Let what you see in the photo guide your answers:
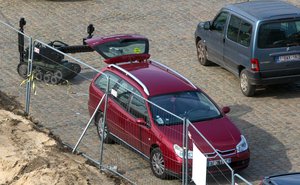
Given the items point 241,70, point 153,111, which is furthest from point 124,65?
point 241,70

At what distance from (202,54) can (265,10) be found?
2689 mm

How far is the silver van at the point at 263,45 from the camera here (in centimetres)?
1927

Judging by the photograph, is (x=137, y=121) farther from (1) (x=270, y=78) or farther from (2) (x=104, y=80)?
(1) (x=270, y=78)

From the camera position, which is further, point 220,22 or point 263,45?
point 220,22

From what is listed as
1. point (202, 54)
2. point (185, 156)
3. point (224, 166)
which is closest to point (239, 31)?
point (202, 54)

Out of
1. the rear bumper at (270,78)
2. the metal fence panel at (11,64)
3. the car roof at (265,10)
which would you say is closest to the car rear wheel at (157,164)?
the metal fence panel at (11,64)

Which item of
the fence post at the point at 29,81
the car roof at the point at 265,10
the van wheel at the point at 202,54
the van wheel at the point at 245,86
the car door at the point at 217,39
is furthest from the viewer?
the van wheel at the point at 202,54

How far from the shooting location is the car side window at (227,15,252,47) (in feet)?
64.3

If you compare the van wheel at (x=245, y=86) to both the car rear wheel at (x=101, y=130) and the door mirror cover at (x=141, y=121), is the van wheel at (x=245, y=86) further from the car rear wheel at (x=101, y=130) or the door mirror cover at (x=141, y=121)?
the door mirror cover at (x=141, y=121)

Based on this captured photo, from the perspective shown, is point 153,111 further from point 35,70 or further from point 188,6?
point 188,6

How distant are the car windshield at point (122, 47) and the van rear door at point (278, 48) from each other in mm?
2609

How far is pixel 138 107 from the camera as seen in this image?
A: 16.0 metres

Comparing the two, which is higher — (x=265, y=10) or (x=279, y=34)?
(x=265, y=10)

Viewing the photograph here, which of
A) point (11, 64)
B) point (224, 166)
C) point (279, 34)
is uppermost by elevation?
point (279, 34)
